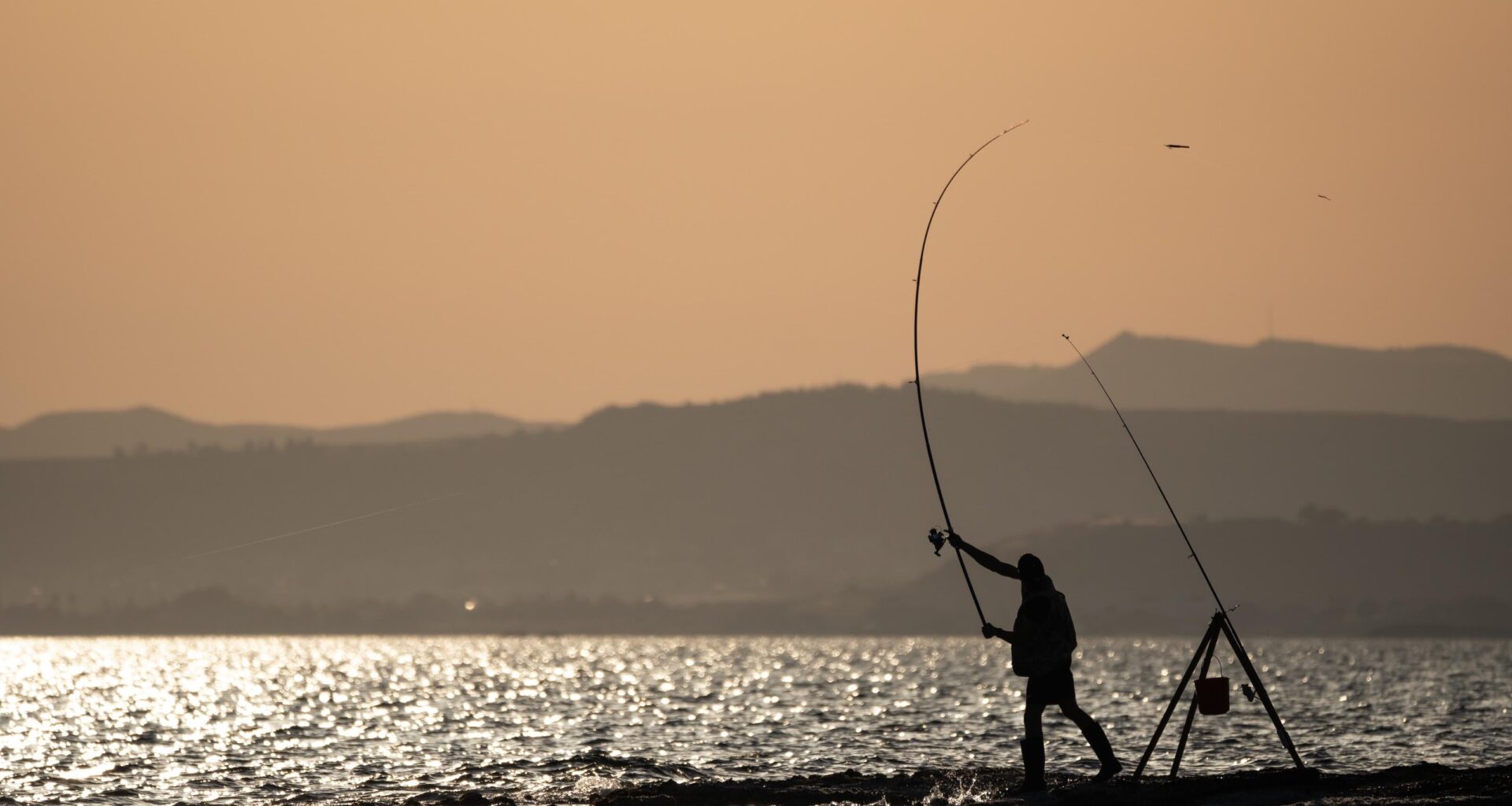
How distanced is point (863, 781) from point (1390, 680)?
177 ft

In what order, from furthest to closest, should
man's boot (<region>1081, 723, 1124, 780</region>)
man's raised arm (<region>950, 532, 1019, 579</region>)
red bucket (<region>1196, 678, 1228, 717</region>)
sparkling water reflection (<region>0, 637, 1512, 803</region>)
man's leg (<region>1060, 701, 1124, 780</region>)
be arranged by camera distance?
sparkling water reflection (<region>0, 637, 1512, 803</region>) → man's boot (<region>1081, 723, 1124, 780</region>) → man's leg (<region>1060, 701, 1124, 780</region>) → red bucket (<region>1196, 678, 1228, 717</region>) → man's raised arm (<region>950, 532, 1019, 579</region>)

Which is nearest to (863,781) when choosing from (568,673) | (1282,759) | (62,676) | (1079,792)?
(1079,792)

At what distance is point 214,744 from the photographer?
3794 centimetres

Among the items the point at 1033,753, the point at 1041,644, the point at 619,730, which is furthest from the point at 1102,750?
the point at 619,730

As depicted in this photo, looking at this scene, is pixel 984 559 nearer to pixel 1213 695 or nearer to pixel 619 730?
pixel 1213 695

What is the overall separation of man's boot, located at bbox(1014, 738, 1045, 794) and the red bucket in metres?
1.65

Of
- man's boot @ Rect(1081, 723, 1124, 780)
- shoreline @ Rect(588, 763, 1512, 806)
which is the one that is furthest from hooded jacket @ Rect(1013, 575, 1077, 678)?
shoreline @ Rect(588, 763, 1512, 806)

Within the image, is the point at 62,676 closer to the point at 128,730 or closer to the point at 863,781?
the point at 128,730

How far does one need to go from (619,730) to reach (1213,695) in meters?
21.7

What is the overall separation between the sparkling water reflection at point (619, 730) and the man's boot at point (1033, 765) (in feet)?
18.7

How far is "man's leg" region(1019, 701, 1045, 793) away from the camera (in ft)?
64.0

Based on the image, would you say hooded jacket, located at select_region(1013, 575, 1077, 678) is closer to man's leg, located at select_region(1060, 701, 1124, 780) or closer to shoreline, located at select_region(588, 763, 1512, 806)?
man's leg, located at select_region(1060, 701, 1124, 780)

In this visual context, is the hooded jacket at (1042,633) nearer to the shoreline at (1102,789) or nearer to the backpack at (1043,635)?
the backpack at (1043,635)

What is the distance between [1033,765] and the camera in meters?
19.7
